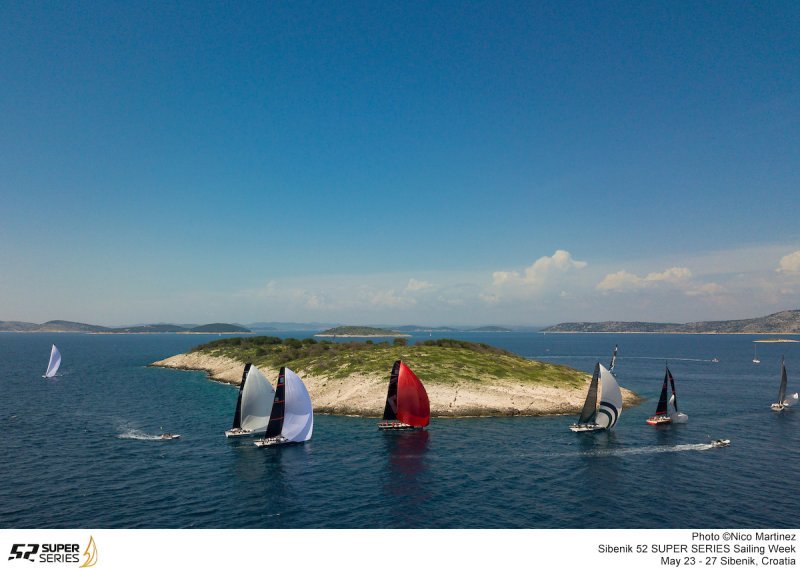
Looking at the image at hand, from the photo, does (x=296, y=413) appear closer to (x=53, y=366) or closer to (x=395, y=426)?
(x=395, y=426)

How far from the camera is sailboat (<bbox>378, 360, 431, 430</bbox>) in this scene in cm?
6475

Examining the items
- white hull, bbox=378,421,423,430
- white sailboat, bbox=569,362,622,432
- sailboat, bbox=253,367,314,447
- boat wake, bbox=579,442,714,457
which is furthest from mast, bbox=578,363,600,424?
Result: sailboat, bbox=253,367,314,447

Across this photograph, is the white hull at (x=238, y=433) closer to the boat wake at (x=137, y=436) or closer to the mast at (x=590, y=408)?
the boat wake at (x=137, y=436)

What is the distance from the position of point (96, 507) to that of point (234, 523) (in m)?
12.2

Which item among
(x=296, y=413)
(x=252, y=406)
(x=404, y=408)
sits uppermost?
(x=252, y=406)

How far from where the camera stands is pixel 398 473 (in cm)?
4666

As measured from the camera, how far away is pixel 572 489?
4216 centimetres

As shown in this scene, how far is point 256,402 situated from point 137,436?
15.8 metres

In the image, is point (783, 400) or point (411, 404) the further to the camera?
point (783, 400)

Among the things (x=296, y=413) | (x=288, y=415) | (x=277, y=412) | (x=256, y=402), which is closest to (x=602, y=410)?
(x=296, y=413)
